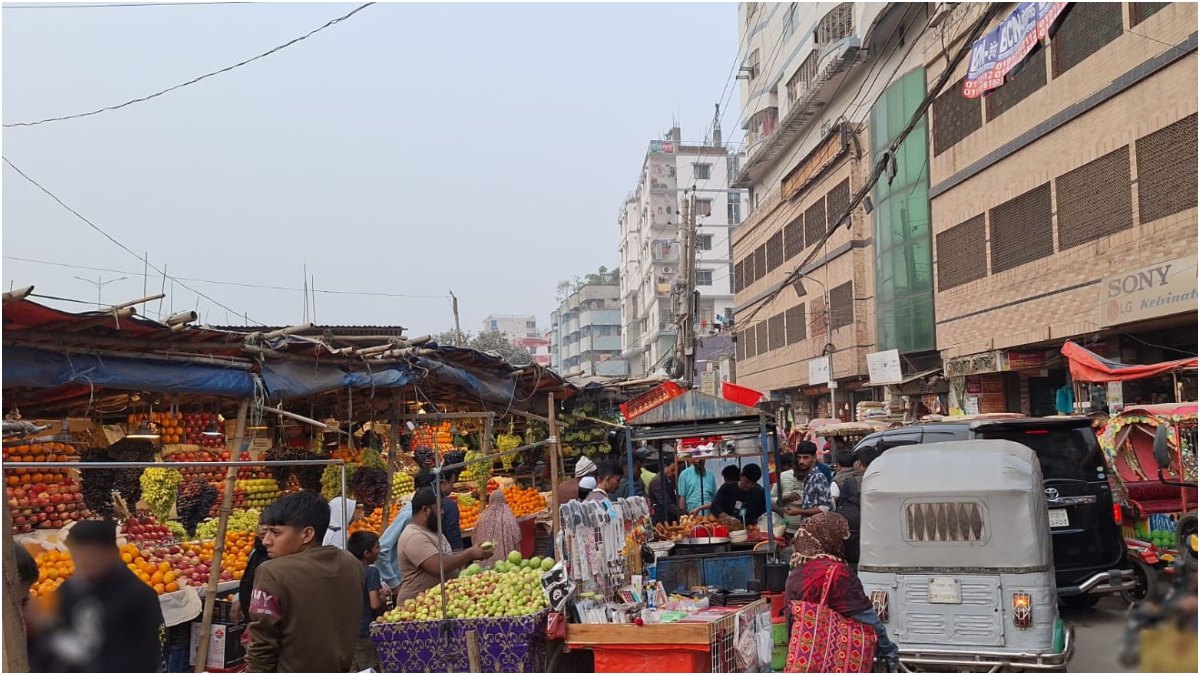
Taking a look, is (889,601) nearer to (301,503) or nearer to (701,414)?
(701,414)

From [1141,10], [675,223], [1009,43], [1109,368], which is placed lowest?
[1109,368]

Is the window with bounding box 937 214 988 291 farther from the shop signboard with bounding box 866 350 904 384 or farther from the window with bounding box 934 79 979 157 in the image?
the shop signboard with bounding box 866 350 904 384

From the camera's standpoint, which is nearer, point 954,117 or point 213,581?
point 213,581

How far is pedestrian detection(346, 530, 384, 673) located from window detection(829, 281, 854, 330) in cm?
2881

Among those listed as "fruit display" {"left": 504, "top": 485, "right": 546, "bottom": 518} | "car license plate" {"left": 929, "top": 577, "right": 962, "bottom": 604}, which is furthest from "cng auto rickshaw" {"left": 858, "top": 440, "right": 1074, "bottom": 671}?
"fruit display" {"left": 504, "top": 485, "right": 546, "bottom": 518}

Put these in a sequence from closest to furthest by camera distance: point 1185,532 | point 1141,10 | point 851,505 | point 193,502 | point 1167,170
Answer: point 1185,532, point 851,505, point 193,502, point 1167,170, point 1141,10

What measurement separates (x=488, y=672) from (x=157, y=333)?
3.40 meters

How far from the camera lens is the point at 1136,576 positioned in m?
9.94

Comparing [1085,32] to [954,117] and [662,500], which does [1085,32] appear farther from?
[662,500]

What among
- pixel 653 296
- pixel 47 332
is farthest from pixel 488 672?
pixel 653 296

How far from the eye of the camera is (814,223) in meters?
37.4

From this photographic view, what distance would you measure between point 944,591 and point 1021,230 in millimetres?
17398

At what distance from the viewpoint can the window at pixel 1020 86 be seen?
69.3 feet

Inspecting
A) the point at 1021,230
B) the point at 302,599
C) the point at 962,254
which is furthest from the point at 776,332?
→ the point at 302,599
